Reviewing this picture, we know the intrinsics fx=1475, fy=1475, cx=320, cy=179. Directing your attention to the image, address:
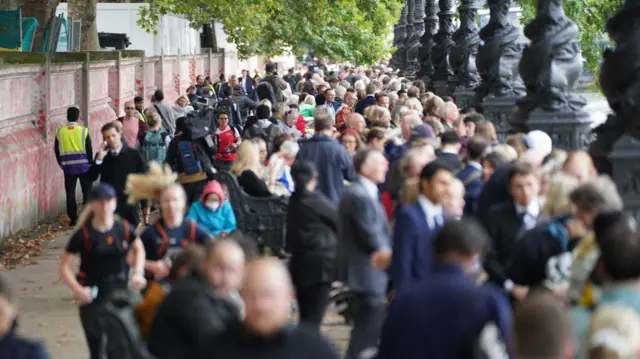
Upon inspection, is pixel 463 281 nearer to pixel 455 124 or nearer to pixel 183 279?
pixel 183 279

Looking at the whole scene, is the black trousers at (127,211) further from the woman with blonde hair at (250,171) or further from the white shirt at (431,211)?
the white shirt at (431,211)

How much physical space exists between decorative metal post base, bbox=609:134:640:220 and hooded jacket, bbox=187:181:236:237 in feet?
9.99

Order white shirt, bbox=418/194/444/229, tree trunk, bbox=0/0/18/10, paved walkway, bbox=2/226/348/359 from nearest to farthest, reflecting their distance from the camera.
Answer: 1. white shirt, bbox=418/194/444/229
2. paved walkway, bbox=2/226/348/359
3. tree trunk, bbox=0/0/18/10

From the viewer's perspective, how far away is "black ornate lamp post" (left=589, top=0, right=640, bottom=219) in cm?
1055

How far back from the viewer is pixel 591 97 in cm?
4291

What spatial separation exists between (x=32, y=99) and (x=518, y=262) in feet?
51.0

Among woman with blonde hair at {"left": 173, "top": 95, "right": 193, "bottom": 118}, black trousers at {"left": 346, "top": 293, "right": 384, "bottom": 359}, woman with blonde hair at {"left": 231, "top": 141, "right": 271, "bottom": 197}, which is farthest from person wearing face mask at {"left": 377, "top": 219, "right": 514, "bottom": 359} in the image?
woman with blonde hair at {"left": 173, "top": 95, "right": 193, "bottom": 118}

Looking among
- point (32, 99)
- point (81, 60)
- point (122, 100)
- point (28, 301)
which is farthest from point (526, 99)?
point (122, 100)

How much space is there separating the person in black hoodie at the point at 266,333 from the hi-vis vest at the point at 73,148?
47.6 ft

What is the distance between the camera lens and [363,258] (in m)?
9.86

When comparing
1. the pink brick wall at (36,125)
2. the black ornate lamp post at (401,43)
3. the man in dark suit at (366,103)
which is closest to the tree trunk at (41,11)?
the pink brick wall at (36,125)

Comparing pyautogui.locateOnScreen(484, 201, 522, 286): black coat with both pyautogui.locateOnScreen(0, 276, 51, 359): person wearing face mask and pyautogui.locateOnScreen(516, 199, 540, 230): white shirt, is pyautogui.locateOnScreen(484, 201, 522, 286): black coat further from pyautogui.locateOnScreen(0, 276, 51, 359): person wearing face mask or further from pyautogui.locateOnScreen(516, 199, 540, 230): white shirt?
pyautogui.locateOnScreen(0, 276, 51, 359): person wearing face mask

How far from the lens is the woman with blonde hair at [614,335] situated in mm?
5320

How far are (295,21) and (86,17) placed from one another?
8.13 metres
